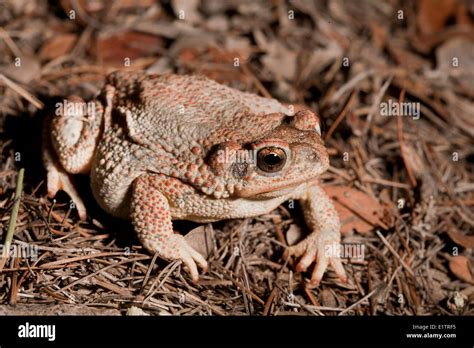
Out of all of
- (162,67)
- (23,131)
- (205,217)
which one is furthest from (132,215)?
(162,67)

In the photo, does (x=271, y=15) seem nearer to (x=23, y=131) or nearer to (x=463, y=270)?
(x=23, y=131)

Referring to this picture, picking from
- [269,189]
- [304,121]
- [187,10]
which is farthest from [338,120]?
[187,10]

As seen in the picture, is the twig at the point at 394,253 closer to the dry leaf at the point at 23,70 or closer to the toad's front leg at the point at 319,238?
the toad's front leg at the point at 319,238

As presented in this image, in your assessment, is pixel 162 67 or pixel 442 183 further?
pixel 162 67

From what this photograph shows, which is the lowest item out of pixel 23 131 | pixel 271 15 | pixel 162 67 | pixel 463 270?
pixel 463 270

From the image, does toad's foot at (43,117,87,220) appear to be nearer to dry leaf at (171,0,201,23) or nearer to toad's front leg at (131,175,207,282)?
toad's front leg at (131,175,207,282)

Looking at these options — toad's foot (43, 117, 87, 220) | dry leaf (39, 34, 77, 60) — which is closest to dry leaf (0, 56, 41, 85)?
dry leaf (39, 34, 77, 60)
